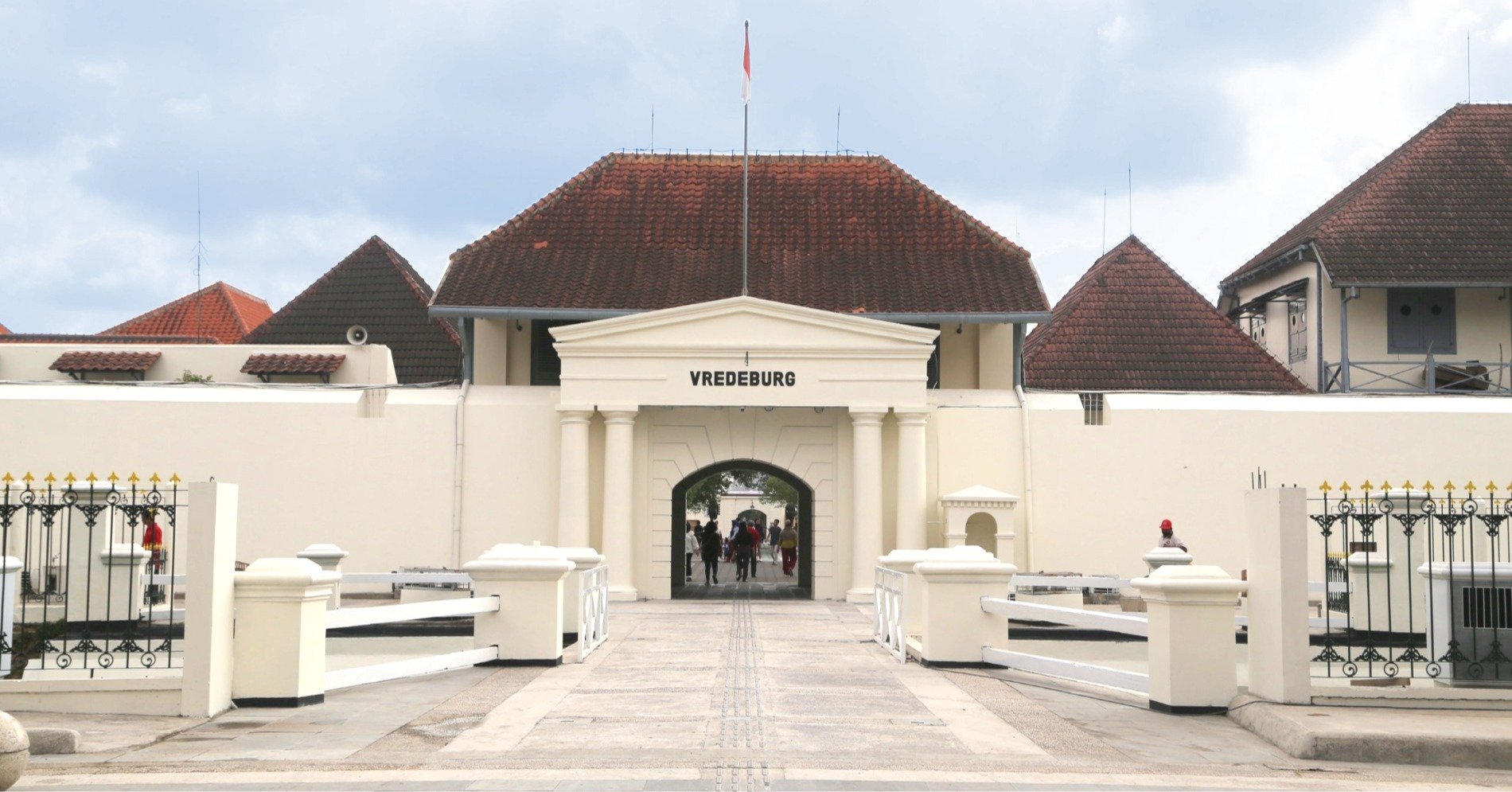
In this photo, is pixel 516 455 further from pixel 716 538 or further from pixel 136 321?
pixel 136 321

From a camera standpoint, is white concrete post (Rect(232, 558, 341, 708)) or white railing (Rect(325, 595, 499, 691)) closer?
white concrete post (Rect(232, 558, 341, 708))

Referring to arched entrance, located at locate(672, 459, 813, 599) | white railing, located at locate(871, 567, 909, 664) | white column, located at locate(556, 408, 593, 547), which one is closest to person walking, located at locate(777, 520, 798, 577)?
arched entrance, located at locate(672, 459, 813, 599)

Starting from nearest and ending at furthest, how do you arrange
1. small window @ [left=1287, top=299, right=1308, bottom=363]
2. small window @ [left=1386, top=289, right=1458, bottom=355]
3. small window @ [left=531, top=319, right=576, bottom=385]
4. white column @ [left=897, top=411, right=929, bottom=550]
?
white column @ [left=897, top=411, right=929, bottom=550], small window @ [left=531, top=319, right=576, bottom=385], small window @ [left=1386, top=289, right=1458, bottom=355], small window @ [left=1287, top=299, right=1308, bottom=363]

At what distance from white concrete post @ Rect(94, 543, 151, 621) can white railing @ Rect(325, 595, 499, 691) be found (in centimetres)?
434

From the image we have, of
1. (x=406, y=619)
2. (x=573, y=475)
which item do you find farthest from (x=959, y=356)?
(x=406, y=619)

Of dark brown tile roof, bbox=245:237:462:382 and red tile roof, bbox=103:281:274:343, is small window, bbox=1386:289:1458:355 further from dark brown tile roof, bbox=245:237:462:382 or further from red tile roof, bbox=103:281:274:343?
red tile roof, bbox=103:281:274:343

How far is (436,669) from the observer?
14.9 m

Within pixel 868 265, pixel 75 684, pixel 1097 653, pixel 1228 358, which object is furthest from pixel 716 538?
pixel 75 684

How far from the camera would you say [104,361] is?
34.8m

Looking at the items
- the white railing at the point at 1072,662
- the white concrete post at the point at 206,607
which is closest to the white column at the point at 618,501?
the white railing at the point at 1072,662

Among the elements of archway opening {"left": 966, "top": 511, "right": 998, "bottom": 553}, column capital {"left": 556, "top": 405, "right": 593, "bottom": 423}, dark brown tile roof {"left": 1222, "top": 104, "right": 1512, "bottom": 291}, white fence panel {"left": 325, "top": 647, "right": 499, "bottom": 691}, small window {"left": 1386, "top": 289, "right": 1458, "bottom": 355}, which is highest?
dark brown tile roof {"left": 1222, "top": 104, "right": 1512, "bottom": 291}

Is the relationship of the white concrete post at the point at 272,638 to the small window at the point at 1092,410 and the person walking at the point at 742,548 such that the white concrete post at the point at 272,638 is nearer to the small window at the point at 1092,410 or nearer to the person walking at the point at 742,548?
the small window at the point at 1092,410

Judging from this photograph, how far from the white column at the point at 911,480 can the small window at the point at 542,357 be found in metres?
7.77

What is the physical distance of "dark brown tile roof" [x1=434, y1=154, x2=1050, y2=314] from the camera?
31.5m
